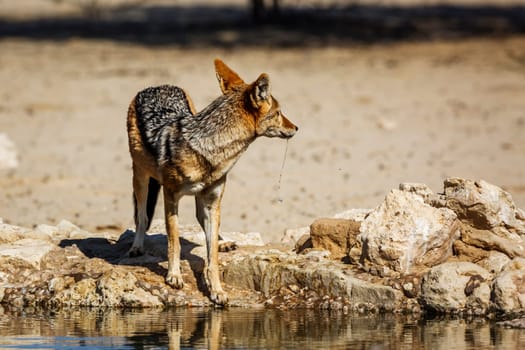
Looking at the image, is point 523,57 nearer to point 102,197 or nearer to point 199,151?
point 102,197

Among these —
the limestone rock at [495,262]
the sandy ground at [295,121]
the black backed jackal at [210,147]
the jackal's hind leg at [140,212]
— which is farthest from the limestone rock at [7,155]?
the limestone rock at [495,262]

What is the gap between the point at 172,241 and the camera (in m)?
8.06

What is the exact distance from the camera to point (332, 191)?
1267cm

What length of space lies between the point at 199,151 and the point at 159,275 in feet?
3.42

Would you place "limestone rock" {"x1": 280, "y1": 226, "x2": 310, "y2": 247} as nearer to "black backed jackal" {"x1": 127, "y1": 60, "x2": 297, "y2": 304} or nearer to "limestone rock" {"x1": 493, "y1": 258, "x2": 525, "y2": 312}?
"black backed jackal" {"x1": 127, "y1": 60, "x2": 297, "y2": 304}

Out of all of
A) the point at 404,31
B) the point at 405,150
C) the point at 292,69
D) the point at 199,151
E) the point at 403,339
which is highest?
the point at 404,31

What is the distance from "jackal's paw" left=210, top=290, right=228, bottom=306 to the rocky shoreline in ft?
0.29

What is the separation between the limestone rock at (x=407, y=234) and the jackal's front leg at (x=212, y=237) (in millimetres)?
1058

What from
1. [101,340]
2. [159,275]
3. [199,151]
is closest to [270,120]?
[199,151]

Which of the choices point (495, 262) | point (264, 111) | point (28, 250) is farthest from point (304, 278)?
point (28, 250)

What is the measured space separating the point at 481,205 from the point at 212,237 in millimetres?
1968

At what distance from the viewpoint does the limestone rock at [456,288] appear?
7383 millimetres

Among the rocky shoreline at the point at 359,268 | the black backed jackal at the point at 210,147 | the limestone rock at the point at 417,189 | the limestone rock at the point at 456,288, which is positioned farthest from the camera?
the limestone rock at the point at 417,189

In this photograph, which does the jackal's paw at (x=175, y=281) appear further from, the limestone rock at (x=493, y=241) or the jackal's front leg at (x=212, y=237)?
the limestone rock at (x=493, y=241)
